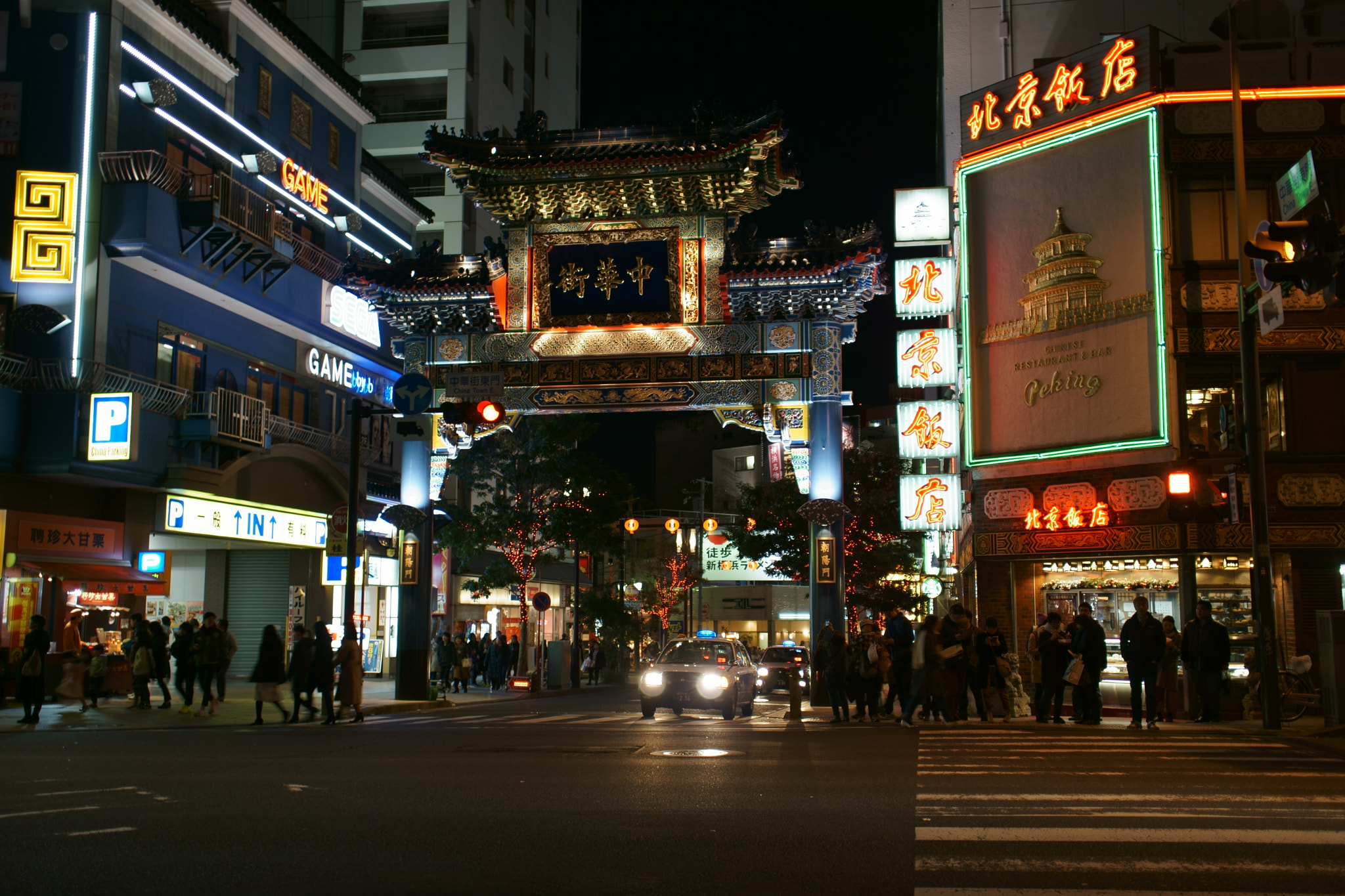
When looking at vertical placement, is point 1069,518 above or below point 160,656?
above

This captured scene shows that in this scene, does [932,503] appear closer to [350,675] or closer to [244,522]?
[350,675]

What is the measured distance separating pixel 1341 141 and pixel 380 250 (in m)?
28.3

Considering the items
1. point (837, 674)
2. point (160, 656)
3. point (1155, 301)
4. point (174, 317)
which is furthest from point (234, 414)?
point (1155, 301)

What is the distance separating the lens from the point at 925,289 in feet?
96.6

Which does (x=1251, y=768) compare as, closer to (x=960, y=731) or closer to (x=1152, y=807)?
(x=1152, y=807)

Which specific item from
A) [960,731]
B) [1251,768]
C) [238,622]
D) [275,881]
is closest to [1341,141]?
[960,731]

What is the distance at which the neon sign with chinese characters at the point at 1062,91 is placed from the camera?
2512 centimetres

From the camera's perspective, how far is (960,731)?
18.0m

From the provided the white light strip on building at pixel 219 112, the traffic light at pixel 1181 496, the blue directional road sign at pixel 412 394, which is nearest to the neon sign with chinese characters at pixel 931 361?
the traffic light at pixel 1181 496

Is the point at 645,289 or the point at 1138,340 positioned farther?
the point at 645,289

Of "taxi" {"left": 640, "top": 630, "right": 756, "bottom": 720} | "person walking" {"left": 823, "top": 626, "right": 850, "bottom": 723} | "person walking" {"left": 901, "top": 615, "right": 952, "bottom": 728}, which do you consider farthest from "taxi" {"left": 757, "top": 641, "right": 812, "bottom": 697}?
"person walking" {"left": 901, "top": 615, "right": 952, "bottom": 728}

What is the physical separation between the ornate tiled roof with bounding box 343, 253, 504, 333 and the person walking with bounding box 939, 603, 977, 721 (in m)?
14.0

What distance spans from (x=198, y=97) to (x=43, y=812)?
2354cm

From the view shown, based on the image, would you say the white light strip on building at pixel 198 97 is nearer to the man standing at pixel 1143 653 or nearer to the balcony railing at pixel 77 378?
the balcony railing at pixel 77 378
